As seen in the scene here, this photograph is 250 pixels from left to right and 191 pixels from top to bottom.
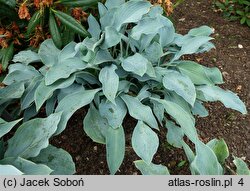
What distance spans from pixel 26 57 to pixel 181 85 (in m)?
0.95

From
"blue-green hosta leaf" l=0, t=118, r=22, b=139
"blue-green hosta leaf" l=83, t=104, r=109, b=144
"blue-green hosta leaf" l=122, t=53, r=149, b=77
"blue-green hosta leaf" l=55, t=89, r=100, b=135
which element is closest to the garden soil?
"blue-green hosta leaf" l=83, t=104, r=109, b=144

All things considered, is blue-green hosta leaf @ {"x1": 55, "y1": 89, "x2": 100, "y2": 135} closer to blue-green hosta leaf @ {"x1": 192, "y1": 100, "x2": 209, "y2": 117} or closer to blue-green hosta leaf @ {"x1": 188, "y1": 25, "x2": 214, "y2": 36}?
blue-green hosta leaf @ {"x1": 192, "y1": 100, "x2": 209, "y2": 117}

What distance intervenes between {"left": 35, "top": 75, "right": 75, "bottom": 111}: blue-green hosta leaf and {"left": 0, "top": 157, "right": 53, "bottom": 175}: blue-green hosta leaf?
378mm

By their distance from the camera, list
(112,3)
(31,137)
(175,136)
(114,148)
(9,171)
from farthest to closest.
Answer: (112,3) → (175,136) → (114,148) → (31,137) → (9,171)

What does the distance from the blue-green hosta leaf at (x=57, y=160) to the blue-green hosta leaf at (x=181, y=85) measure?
2.18 ft

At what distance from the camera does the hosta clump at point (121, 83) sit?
2.12 meters

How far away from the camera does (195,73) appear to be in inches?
93.7

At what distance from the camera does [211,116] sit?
265cm

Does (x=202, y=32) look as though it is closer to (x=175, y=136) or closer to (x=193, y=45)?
(x=193, y=45)

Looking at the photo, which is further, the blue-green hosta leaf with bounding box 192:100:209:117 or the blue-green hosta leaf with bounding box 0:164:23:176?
the blue-green hosta leaf with bounding box 192:100:209:117

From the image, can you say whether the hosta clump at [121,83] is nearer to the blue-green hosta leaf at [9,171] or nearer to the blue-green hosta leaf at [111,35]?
the blue-green hosta leaf at [111,35]

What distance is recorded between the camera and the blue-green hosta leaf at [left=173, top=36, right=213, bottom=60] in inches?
94.4

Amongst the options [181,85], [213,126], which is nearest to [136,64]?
[181,85]

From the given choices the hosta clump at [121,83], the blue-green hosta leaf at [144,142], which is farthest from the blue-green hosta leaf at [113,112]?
the blue-green hosta leaf at [144,142]
